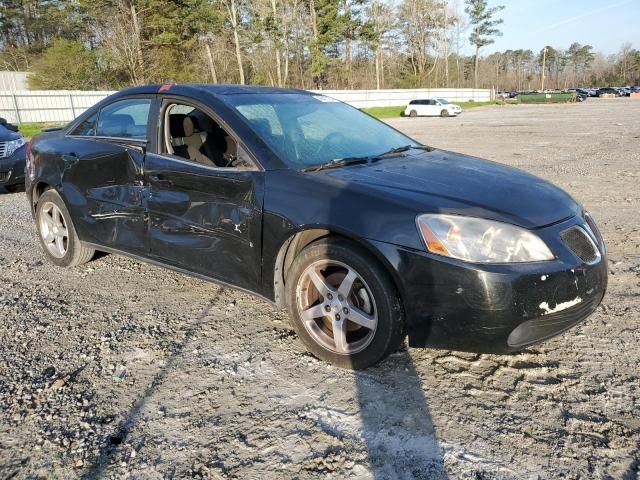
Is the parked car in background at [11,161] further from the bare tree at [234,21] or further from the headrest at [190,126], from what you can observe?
the bare tree at [234,21]

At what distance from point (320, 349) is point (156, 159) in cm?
183

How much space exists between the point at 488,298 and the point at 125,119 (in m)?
3.16

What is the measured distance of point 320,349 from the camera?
3.04 metres

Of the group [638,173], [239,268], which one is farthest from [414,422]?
[638,173]

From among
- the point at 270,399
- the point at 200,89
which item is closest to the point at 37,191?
the point at 200,89

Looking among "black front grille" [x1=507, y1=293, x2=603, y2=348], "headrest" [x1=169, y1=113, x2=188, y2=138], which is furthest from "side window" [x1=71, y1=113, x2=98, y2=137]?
"black front grille" [x1=507, y1=293, x2=603, y2=348]

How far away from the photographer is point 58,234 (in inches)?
189

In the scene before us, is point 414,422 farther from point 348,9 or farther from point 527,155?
point 348,9

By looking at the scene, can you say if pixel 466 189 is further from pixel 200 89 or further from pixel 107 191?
pixel 107 191

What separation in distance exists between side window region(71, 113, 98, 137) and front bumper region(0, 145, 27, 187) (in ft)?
16.7

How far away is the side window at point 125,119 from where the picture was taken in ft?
13.0

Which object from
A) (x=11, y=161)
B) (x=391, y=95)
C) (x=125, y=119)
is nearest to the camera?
(x=125, y=119)

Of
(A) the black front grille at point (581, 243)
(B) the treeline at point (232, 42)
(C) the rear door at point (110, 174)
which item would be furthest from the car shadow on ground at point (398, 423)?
(B) the treeline at point (232, 42)

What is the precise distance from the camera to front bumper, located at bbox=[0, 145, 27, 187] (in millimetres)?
8727
